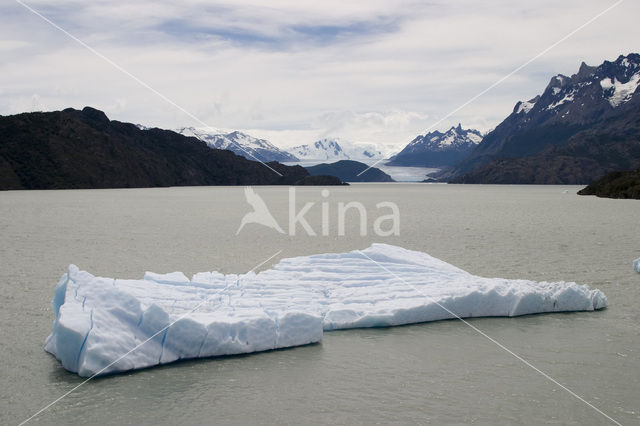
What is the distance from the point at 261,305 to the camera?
9.34 metres

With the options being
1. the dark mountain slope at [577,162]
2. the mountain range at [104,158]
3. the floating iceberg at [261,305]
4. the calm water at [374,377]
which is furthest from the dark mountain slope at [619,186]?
the dark mountain slope at [577,162]

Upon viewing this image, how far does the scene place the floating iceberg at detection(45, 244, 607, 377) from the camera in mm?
Answer: 7176

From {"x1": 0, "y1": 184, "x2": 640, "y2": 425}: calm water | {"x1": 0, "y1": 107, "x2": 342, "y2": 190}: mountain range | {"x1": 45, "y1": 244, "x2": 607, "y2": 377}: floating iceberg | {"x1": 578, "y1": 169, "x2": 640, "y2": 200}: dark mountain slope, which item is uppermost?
{"x1": 0, "y1": 107, "x2": 342, "y2": 190}: mountain range

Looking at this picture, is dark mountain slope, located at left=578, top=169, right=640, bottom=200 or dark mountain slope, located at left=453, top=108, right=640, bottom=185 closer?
dark mountain slope, located at left=578, top=169, right=640, bottom=200

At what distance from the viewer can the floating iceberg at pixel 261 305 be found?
7.18 metres

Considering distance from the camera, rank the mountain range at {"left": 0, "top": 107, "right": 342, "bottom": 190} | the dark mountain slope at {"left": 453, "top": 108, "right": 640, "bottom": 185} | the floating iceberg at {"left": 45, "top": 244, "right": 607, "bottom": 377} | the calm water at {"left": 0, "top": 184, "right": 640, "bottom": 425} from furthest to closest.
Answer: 1. the dark mountain slope at {"left": 453, "top": 108, "right": 640, "bottom": 185}
2. the mountain range at {"left": 0, "top": 107, "right": 342, "bottom": 190}
3. the floating iceberg at {"left": 45, "top": 244, "right": 607, "bottom": 377}
4. the calm water at {"left": 0, "top": 184, "right": 640, "bottom": 425}

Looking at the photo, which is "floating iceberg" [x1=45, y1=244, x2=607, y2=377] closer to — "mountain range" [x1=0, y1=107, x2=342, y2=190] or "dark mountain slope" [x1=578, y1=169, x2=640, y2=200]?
"dark mountain slope" [x1=578, y1=169, x2=640, y2=200]

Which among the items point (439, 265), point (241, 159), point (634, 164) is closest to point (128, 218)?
point (439, 265)

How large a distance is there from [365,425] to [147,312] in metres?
3.45

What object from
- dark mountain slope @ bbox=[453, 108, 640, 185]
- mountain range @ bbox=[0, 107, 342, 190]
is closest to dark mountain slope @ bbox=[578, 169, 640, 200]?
mountain range @ bbox=[0, 107, 342, 190]

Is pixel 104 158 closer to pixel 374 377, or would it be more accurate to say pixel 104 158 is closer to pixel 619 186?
pixel 619 186

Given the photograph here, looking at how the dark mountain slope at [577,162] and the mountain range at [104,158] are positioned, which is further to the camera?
the dark mountain slope at [577,162]

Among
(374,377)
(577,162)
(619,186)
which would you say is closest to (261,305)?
(374,377)

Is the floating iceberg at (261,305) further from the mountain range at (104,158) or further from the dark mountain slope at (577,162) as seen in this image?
the dark mountain slope at (577,162)
